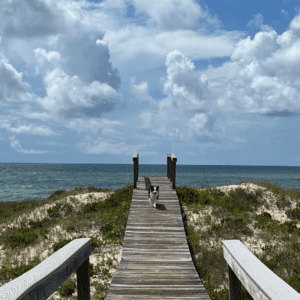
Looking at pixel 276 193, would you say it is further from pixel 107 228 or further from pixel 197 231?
pixel 107 228

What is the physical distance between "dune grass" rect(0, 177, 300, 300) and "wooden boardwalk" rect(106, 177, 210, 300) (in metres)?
0.73

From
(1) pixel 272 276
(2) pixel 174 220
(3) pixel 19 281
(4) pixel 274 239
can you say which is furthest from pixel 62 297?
(4) pixel 274 239

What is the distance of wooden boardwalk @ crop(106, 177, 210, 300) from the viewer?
6207 millimetres

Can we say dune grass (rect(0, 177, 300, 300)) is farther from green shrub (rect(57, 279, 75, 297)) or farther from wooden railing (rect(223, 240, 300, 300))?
wooden railing (rect(223, 240, 300, 300))

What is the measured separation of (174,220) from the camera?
10.8m

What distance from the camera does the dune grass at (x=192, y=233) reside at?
8148 millimetres

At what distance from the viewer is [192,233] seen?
10.7 meters

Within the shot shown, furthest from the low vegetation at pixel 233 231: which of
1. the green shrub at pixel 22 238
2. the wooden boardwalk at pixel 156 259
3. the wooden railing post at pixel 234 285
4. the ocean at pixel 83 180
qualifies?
the green shrub at pixel 22 238

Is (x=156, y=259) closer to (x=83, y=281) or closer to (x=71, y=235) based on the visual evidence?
(x=71, y=235)

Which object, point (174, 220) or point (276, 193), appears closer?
point (174, 220)

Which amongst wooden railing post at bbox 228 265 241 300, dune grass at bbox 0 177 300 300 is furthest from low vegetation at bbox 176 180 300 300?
wooden railing post at bbox 228 265 241 300

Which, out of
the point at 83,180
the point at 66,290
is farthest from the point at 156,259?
the point at 83,180

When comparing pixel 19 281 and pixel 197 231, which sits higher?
pixel 19 281

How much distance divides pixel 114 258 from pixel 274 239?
6154 mm
